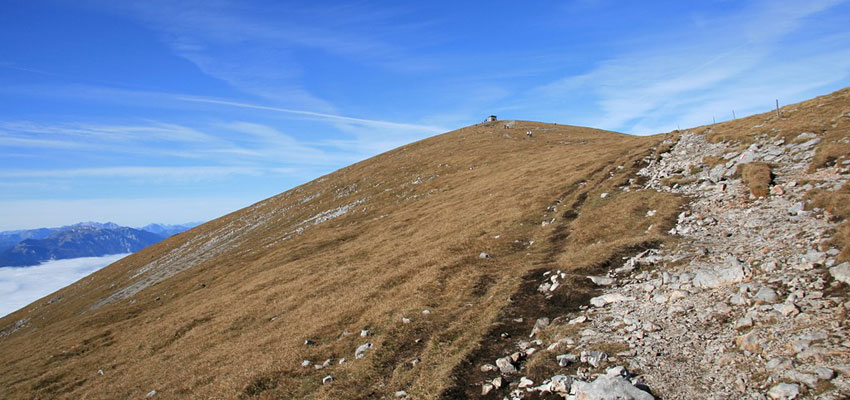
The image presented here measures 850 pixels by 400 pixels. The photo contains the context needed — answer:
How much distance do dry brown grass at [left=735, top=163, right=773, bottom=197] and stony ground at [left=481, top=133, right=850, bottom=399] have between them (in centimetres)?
50

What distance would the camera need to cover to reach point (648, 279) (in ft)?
55.7

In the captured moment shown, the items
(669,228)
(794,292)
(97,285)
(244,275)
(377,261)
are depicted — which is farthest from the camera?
(97,285)

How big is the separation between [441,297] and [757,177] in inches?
791

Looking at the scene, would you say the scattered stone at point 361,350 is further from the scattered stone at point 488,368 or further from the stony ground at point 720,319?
the stony ground at point 720,319

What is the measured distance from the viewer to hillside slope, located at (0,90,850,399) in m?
14.6

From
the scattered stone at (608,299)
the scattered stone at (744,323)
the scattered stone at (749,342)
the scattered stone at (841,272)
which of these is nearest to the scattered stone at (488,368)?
the scattered stone at (608,299)

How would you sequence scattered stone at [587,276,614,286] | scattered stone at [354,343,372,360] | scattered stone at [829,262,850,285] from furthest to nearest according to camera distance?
scattered stone at [354,343,372,360] < scattered stone at [587,276,614,286] < scattered stone at [829,262,850,285]

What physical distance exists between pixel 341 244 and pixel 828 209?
151 ft

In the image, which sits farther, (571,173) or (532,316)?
(571,173)

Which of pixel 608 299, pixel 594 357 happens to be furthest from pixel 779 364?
pixel 608 299

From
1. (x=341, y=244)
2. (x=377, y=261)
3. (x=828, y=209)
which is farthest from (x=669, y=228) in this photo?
(x=341, y=244)

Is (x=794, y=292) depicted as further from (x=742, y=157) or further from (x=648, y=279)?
(x=742, y=157)

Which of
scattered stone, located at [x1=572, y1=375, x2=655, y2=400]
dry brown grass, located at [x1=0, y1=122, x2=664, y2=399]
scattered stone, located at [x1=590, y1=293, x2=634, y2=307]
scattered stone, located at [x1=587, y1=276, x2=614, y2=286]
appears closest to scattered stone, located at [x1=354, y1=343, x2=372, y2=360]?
dry brown grass, located at [x1=0, y1=122, x2=664, y2=399]

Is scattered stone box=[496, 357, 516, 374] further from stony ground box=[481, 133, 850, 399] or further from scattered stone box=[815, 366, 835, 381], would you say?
scattered stone box=[815, 366, 835, 381]
